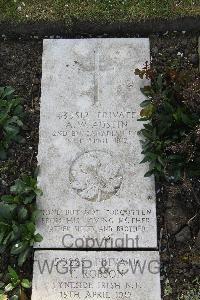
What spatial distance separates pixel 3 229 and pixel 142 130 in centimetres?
151

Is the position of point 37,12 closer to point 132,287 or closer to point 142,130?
point 142,130

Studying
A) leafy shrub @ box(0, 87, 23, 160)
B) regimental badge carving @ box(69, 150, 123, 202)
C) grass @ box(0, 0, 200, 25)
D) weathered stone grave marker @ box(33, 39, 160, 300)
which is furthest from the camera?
grass @ box(0, 0, 200, 25)

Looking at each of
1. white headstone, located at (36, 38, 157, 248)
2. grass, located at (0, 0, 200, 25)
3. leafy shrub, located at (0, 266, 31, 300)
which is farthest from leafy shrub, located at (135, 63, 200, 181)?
leafy shrub, located at (0, 266, 31, 300)

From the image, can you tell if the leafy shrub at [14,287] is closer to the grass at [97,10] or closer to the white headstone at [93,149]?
the white headstone at [93,149]

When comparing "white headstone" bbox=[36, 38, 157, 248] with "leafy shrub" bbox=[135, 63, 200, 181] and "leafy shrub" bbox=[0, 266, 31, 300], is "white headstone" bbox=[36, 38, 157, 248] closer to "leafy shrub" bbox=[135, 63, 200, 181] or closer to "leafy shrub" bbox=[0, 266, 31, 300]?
"leafy shrub" bbox=[135, 63, 200, 181]

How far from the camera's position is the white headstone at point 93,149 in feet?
15.1

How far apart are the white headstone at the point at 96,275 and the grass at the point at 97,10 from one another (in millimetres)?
2364

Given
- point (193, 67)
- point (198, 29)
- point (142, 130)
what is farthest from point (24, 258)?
point (198, 29)

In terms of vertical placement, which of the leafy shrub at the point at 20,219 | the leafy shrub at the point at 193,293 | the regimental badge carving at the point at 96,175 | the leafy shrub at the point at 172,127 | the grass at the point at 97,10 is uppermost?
the grass at the point at 97,10

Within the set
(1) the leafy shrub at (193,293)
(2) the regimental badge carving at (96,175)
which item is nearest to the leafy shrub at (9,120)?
(2) the regimental badge carving at (96,175)

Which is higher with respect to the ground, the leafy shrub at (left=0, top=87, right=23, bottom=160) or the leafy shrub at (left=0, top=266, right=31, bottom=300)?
the leafy shrub at (left=0, top=87, right=23, bottom=160)

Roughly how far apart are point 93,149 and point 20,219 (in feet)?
2.97

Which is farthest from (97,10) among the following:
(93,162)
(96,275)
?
(96,275)

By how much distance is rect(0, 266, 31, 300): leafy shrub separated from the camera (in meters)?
4.46
